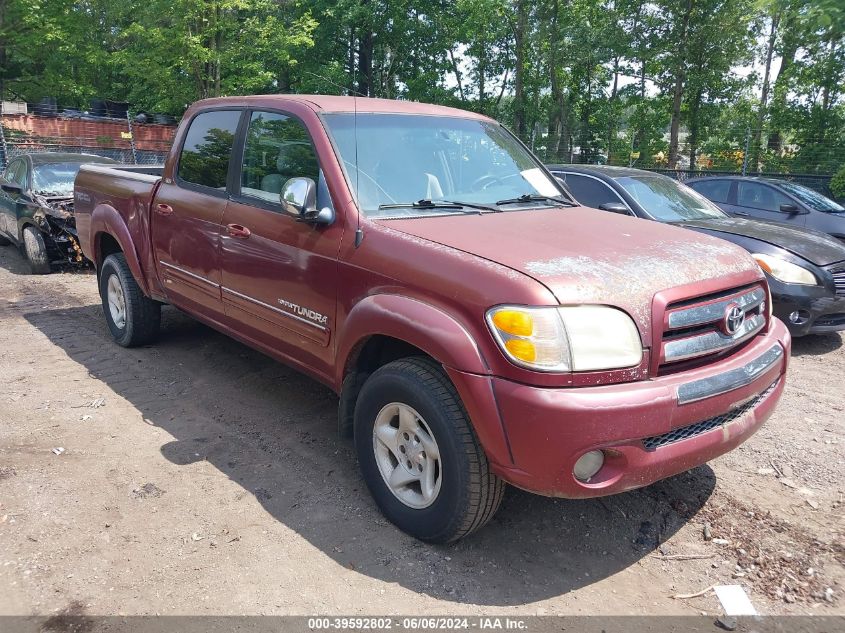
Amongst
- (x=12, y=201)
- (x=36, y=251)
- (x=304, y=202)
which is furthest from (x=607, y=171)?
(x=12, y=201)

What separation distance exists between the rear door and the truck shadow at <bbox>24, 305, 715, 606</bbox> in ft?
2.28

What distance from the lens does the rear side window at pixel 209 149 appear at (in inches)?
171

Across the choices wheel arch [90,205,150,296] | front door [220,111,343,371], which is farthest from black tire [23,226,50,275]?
front door [220,111,343,371]

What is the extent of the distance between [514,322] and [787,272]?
444cm

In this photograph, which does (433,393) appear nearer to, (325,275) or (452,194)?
(325,275)

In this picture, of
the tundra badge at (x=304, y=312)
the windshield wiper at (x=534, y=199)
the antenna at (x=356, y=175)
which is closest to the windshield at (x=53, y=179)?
the antenna at (x=356, y=175)

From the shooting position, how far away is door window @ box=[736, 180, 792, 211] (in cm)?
1007

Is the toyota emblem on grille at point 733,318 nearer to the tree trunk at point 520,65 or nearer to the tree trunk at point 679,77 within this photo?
the tree trunk at point 679,77

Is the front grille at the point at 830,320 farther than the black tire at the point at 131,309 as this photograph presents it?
Yes

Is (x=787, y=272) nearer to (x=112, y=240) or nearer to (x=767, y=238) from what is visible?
(x=767, y=238)

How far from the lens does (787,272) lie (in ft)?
19.3

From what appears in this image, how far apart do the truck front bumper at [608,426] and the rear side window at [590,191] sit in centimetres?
450

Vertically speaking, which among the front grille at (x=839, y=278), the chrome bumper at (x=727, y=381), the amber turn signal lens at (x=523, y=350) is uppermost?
the amber turn signal lens at (x=523, y=350)

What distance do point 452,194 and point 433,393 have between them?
1384 millimetres
